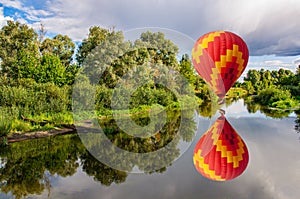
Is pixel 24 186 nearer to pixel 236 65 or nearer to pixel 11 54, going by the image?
pixel 236 65

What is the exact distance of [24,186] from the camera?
5730mm

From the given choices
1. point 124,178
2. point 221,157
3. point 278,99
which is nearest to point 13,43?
point 124,178

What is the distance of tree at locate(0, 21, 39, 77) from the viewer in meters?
21.0

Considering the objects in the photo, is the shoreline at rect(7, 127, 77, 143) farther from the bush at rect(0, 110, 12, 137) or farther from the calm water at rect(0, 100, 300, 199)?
the calm water at rect(0, 100, 300, 199)

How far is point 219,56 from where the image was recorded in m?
10.1

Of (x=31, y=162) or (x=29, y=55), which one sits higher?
(x=29, y=55)

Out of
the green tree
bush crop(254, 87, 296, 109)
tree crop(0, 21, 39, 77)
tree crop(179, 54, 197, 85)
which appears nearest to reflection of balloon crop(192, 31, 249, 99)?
tree crop(179, 54, 197, 85)

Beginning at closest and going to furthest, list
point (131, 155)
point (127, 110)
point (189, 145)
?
point (131, 155) → point (189, 145) → point (127, 110)

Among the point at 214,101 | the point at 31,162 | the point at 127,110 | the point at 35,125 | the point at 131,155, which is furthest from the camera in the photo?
the point at 214,101

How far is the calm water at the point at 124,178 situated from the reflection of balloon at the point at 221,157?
0.64 feet

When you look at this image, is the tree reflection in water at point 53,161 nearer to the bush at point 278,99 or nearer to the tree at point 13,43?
the bush at point 278,99

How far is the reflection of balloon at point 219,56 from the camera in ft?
33.4

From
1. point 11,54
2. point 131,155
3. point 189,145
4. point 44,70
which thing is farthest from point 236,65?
point 11,54

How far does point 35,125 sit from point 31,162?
11.6ft
